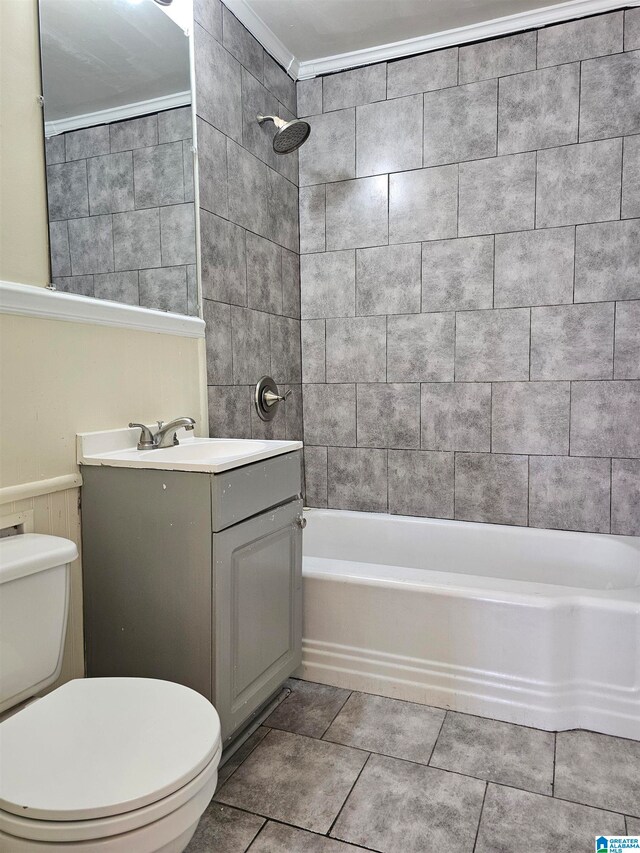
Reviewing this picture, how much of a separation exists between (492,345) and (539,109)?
42.2 inches

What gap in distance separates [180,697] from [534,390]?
2.13 meters

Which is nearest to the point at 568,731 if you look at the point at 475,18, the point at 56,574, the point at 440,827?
the point at 440,827

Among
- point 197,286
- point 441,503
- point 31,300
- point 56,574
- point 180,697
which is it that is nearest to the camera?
point 180,697

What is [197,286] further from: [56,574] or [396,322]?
[56,574]

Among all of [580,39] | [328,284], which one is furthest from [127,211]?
[580,39]

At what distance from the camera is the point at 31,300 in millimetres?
1581

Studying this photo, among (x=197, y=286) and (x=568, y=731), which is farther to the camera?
(x=197, y=286)

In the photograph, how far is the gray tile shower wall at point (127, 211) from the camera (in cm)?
173

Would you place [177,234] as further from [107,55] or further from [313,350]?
[313,350]

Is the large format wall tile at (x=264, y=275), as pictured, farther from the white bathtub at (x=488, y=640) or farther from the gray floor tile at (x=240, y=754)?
the gray floor tile at (x=240, y=754)

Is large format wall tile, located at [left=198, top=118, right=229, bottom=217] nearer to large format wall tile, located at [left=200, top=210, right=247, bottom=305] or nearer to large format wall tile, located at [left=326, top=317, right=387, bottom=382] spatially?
large format wall tile, located at [left=200, top=210, right=247, bottom=305]

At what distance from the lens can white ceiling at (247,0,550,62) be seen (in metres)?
2.57

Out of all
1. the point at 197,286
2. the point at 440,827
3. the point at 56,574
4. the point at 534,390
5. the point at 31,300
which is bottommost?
the point at 440,827

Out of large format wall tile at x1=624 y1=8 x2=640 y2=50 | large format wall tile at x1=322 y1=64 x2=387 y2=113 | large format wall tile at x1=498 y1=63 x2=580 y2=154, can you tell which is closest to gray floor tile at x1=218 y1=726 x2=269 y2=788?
large format wall tile at x1=498 y1=63 x2=580 y2=154
